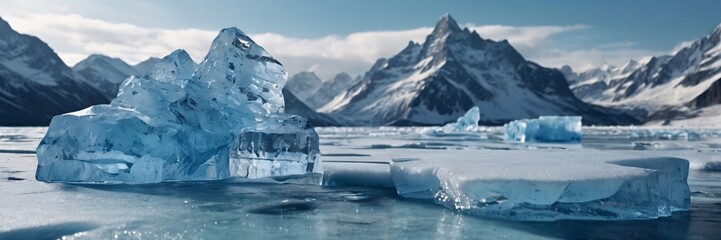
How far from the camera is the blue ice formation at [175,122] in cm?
1256

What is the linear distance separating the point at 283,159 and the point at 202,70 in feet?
14.3

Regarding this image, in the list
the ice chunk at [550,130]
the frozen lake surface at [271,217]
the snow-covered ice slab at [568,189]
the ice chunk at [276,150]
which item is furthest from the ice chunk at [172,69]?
the ice chunk at [550,130]

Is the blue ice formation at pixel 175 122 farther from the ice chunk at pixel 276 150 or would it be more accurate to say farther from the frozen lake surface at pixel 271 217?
the frozen lake surface at pixel 271 217

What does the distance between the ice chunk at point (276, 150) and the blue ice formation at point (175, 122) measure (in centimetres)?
10

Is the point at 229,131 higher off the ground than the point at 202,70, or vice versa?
the point at 202,70

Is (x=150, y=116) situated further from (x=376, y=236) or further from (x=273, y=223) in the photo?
(x=376, y=236)

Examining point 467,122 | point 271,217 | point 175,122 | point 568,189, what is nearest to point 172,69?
point 175,122

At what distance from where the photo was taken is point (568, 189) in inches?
322

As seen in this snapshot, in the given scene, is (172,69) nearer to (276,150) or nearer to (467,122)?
(276,150)

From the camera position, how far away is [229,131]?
14.6 metres

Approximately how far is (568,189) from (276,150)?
26.2 ft

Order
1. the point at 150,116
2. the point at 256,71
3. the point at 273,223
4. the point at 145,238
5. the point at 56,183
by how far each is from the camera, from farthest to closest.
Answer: the point at 256,71, the point at 150,116, the point at 56,183, the point at 273,223, the point at 145,238

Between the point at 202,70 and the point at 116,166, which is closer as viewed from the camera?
the point at 116,166

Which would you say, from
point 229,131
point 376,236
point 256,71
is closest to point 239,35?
point 256,71
